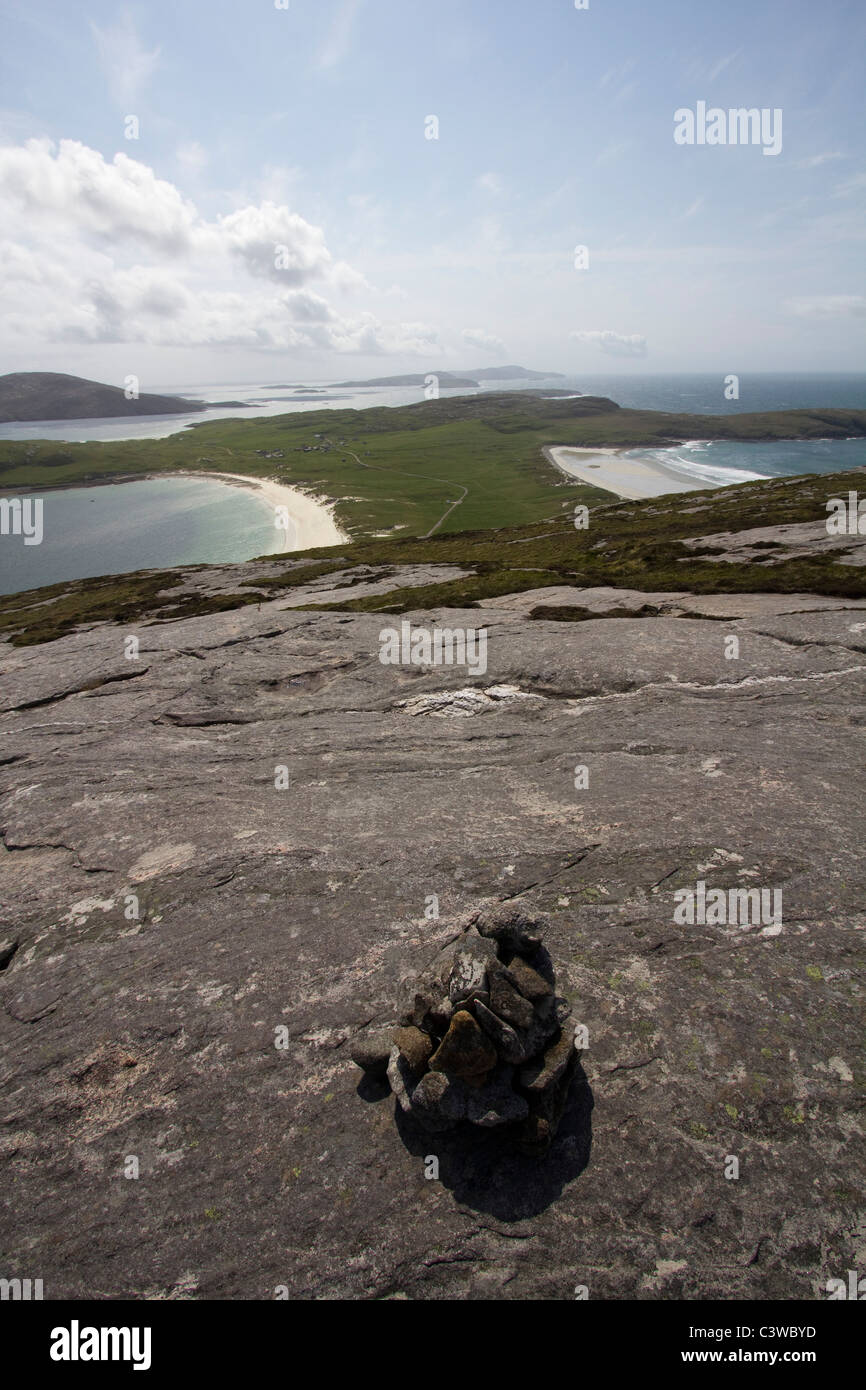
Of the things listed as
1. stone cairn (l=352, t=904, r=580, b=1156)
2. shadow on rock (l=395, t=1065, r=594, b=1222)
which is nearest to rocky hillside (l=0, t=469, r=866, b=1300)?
shadow on rock (l=395, t=1065, r=594, b=1222)

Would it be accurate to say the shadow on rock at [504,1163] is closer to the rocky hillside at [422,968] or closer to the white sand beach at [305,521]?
the rocky hillside at [422,968]

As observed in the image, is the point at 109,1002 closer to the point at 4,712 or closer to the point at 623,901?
the point at 623,901

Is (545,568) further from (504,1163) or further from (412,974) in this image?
(504,1163)

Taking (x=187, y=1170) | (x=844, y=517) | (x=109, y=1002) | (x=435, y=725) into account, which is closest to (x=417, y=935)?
(x=187, y=1170)

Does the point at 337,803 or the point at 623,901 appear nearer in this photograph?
the point at 623,901

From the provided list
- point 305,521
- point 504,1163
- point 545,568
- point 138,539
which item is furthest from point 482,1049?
point 138,539

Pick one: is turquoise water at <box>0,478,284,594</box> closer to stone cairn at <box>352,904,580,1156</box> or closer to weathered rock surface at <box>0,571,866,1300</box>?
weathered rock surface at <box>0,571,866,1300</box>
